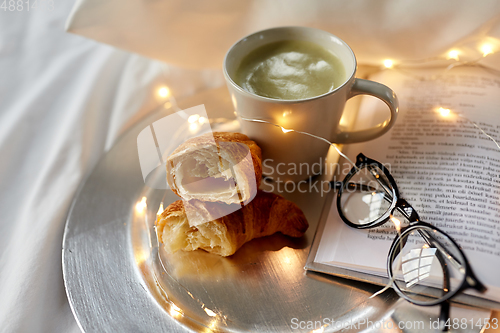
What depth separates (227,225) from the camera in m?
0.53

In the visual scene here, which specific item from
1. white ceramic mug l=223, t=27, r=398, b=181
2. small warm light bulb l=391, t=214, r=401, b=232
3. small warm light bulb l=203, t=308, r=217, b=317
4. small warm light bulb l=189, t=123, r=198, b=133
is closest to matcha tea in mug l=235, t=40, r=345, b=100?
white ceramic mug l=223, t=27, r=398, b=181

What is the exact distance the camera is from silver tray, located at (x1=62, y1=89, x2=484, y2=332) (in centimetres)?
50

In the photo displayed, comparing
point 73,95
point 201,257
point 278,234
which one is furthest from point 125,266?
point 73,95

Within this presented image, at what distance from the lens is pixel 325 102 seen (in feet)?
1.75

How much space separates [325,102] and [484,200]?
0.27 metres

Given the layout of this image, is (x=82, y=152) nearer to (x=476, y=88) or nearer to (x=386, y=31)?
(x=386, y=31)

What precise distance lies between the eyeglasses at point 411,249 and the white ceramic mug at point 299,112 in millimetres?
92

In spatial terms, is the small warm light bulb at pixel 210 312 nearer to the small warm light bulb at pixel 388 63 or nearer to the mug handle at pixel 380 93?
the mug handle at pixel 380 93

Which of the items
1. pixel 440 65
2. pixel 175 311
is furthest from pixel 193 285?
pixel 440 65

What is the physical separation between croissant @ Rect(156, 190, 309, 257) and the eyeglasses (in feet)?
0.30

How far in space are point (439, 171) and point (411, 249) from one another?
0.55ft

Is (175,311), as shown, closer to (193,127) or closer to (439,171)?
(193,127)

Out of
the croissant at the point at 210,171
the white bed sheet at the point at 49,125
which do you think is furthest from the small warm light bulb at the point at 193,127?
the white bed sheet at the point at 49,125

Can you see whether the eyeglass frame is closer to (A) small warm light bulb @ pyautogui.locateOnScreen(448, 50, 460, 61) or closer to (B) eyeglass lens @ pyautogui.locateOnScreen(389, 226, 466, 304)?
(B) eyeglass lens @ pyautogui.locateOnScreen(389, 226, 466, 304)
